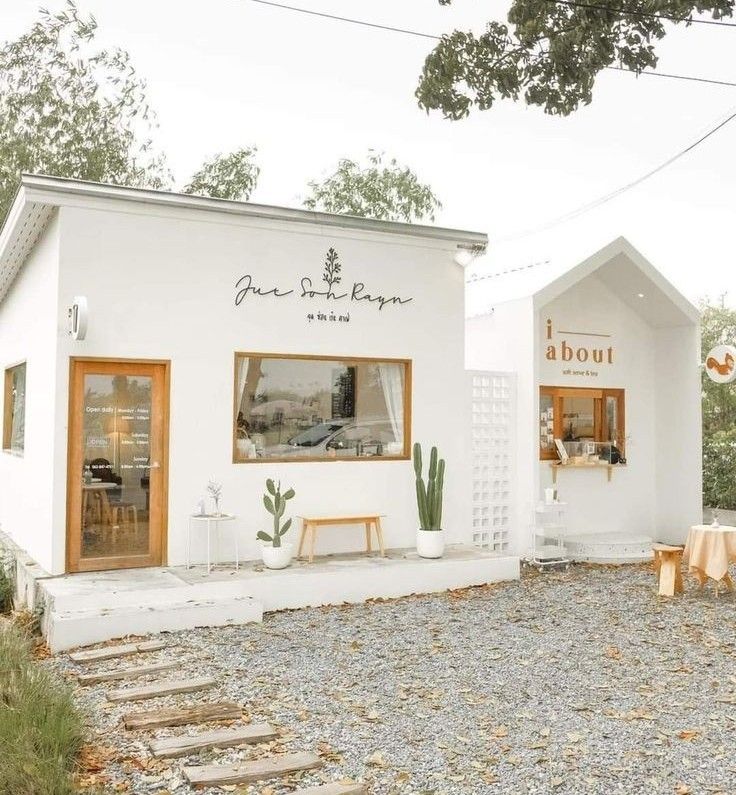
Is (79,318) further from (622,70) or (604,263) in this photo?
(604,263)

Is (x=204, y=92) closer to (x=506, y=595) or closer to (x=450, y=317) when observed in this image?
(x=450, y=317)

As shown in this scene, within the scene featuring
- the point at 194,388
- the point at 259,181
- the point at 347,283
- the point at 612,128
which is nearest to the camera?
the point at 194,388

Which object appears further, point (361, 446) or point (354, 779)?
point (361, 446)

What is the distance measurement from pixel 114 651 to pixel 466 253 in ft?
19.2

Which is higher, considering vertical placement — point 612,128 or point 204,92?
point 204,92

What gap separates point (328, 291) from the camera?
871 cm

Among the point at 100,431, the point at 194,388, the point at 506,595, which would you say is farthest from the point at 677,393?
the point at 100,431

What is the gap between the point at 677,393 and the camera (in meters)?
11.2

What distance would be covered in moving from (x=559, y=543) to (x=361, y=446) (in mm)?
3136

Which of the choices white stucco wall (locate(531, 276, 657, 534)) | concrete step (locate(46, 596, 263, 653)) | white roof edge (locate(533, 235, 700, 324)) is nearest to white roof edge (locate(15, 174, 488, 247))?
white roof edge (locate(533, 235, 700, 324))

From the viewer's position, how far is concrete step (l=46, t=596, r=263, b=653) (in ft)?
20.2

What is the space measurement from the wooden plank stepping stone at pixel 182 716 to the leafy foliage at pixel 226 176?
786 inches

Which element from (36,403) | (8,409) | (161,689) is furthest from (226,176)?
(161,689)

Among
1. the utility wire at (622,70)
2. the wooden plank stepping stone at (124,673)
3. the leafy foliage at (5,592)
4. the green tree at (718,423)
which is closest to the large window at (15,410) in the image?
the leafy foliage at (5,592)
